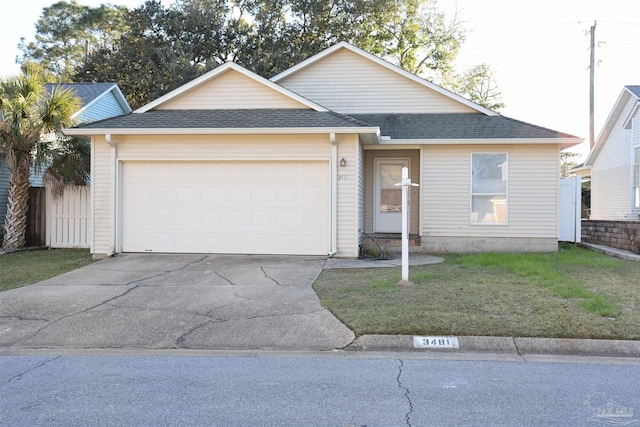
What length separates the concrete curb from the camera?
18.7ft

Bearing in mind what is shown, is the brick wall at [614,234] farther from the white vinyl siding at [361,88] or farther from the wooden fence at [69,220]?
the wooden fence at [69,220]

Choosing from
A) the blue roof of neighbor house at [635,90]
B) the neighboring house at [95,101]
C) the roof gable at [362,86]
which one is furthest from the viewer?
the neighboring house at [95,101]

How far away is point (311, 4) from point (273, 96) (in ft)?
64.0

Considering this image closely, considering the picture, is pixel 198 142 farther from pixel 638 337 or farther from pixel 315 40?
pixel 315 40

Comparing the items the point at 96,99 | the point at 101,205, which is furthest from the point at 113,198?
the point at 96,99

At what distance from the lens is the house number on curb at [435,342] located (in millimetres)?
5898

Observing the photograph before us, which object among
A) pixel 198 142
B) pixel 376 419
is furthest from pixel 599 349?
pixel 198 142

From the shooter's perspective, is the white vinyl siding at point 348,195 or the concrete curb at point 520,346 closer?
the concrete curb at point 520,346

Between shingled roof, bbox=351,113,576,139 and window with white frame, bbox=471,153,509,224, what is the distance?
0.61 metres

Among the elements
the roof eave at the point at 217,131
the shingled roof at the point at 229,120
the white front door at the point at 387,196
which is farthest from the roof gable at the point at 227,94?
the white front door at the point at 387,196

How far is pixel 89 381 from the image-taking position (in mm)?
4844

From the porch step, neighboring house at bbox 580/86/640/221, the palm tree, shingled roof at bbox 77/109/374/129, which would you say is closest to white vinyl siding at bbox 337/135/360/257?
shingled roof at bbox 77/109/374/129

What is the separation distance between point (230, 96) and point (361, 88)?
458cm

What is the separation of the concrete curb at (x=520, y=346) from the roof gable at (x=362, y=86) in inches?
421
